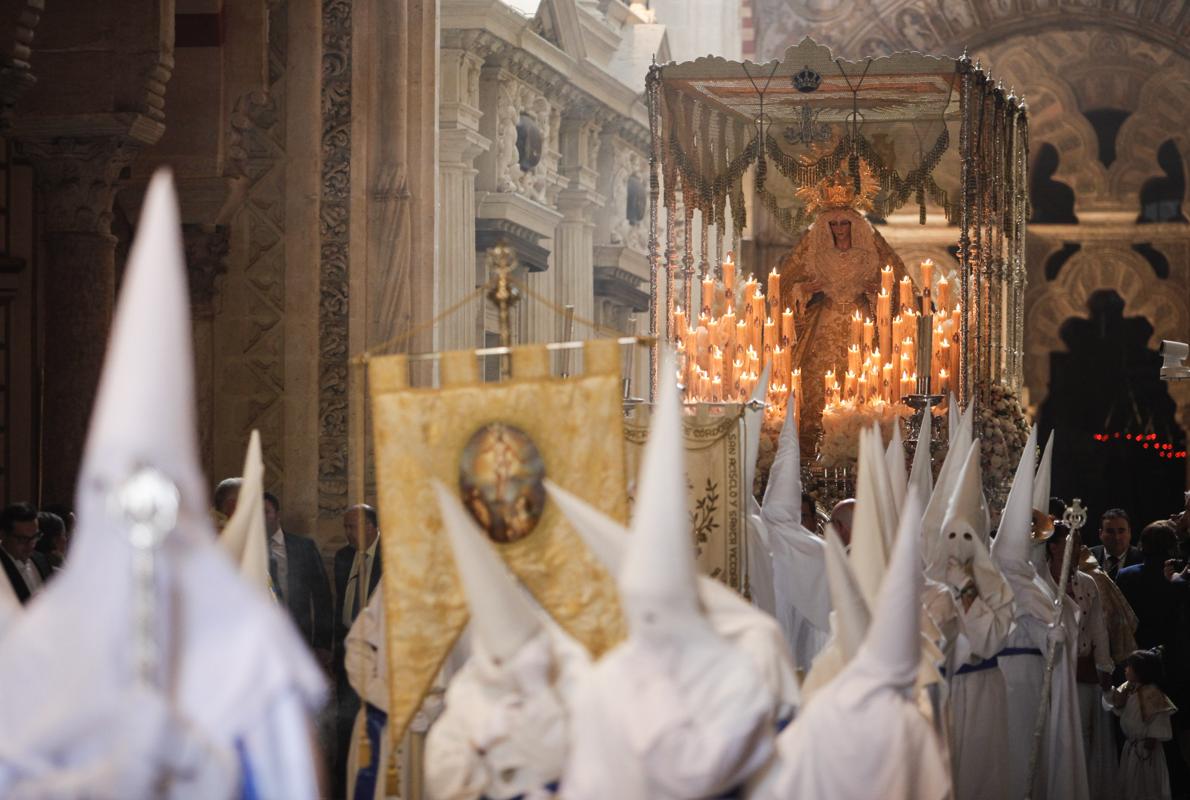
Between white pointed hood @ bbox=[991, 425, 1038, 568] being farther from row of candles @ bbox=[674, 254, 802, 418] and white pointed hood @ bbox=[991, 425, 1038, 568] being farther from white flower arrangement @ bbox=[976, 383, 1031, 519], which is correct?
row of candles @ bbox=[674, 254, 802, 418]

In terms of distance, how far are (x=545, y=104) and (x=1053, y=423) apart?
9.53 meters

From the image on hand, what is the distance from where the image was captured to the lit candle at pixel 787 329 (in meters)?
18.9

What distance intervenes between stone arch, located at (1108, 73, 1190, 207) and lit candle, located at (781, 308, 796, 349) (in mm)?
10597

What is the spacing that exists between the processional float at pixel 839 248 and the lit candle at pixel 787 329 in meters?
0.02

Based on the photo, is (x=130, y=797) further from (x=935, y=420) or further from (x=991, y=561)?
(x=935, y=420)

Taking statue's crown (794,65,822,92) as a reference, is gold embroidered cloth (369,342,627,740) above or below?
below

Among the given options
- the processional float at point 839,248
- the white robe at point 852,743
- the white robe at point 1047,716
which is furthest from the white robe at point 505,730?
the processional float at point 839,248

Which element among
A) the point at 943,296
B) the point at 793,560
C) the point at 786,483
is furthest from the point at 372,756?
the point at 943,296

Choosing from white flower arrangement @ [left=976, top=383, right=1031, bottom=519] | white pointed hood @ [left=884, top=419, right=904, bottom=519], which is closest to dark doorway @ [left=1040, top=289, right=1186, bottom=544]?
white flower arrangement @ [left=976, top=383, right=1031, bottom=519]

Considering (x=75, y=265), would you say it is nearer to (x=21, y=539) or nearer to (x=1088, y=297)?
(x=21, y=539)

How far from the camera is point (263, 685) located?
5.23 metres

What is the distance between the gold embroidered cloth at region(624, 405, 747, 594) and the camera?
41.1 feet

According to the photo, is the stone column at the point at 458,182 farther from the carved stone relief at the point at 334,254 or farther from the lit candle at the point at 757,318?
the carved stone relief at the point at 334,254

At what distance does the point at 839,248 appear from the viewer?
1942 centimetres
